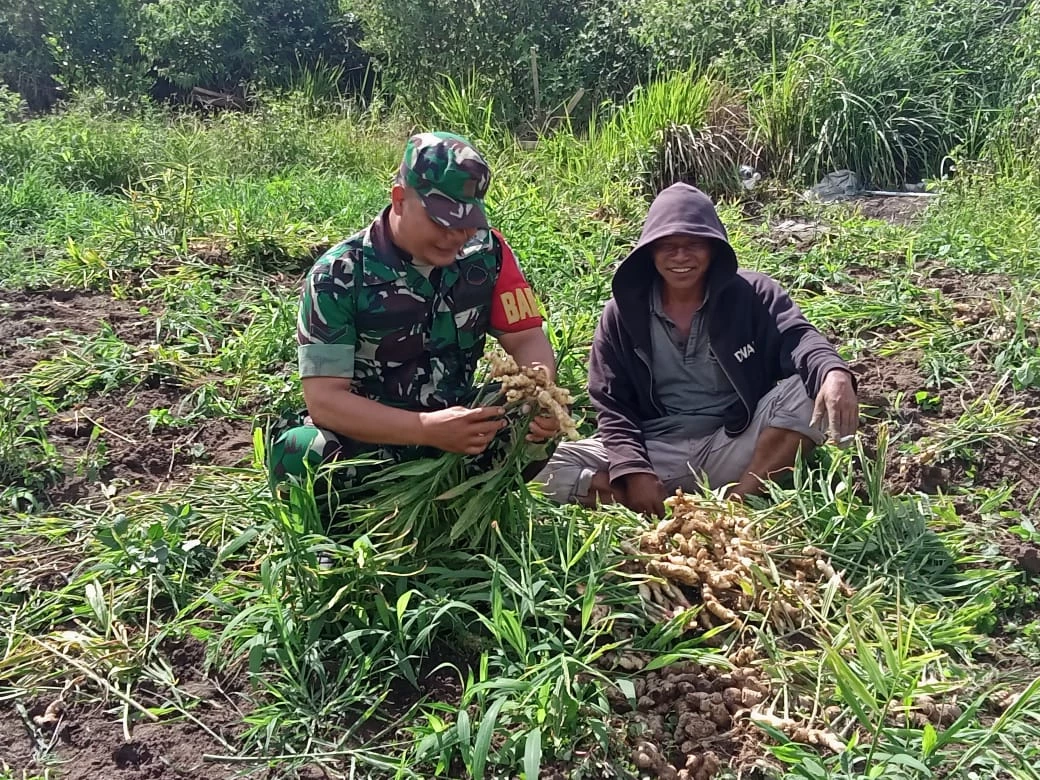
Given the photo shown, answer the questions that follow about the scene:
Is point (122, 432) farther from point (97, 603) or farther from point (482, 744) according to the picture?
point (482, 744)

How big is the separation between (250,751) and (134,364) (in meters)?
2.09

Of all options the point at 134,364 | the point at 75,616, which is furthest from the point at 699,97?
the point at 75,616

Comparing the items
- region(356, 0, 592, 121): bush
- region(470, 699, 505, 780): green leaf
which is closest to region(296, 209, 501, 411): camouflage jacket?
region(470, 699, 505, 780): green leaf

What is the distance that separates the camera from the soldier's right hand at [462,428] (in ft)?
6.84

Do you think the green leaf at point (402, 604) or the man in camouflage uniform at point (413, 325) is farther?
the man in camouflage uniform at point (413, 325)

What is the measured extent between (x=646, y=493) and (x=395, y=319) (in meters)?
0.94

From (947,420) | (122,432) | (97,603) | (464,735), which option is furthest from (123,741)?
(947,420)

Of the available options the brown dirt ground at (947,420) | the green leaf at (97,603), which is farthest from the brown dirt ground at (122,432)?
the brown dirt ground at (947,420)

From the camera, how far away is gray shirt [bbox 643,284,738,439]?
116 inches

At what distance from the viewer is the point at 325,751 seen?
186cm

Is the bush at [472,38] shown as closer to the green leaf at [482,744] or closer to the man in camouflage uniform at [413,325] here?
the man in camouflage uniform at [413,325]

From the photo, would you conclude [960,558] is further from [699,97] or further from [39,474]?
[699,97]

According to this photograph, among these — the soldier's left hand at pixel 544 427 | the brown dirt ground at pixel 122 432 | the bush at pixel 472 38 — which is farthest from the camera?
the bush at pixel 472 38

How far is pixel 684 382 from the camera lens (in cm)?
300
